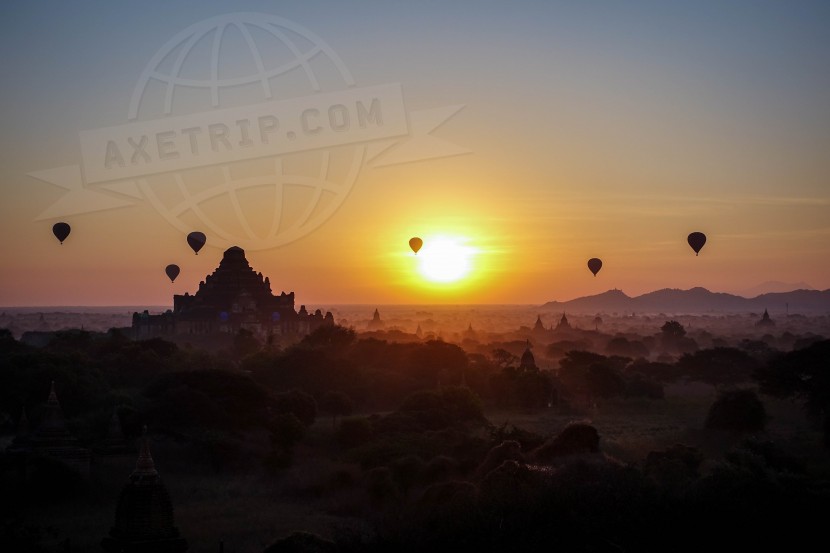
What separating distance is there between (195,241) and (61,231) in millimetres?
19373

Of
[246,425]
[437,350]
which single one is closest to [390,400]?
[437,350]

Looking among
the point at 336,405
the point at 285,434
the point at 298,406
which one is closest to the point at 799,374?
the point at 336,405

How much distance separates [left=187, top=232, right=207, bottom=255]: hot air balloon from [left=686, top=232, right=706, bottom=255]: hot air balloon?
125 feet

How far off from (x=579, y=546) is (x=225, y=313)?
79.1 meters

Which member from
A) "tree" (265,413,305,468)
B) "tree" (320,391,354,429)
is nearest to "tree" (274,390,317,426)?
"tree" (265,413,305,468)

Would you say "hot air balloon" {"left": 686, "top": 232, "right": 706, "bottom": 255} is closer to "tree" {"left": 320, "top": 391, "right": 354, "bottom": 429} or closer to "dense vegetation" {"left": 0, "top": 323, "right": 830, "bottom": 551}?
"dense vegetation" {"left": 0, "top": 323, "right": 830, "bottom": 551}

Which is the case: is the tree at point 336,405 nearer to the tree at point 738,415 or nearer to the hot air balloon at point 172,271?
the tree at point 738,415

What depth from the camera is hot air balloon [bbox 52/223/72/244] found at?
2665 inches

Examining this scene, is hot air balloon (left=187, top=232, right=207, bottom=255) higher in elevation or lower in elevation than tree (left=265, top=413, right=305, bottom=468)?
higher

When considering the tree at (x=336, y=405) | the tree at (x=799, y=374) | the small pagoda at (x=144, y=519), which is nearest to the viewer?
the small pagoda at (x=144, y=519)

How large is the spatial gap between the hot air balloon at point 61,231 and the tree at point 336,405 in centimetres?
2416

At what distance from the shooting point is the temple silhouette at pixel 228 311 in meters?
97.3

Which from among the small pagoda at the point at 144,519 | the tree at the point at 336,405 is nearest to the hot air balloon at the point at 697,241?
the tree at the point at 336,405

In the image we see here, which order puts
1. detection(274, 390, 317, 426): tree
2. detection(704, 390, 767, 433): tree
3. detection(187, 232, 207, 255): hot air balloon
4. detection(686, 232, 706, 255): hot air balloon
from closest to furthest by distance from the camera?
detection(274, 390, 317, 426): tree, detection(704, 390, 767, 433): tree, detection(686, 232, 706, 255): hot air balloon, detection(187, 232, 207, 255): hot air balloon
